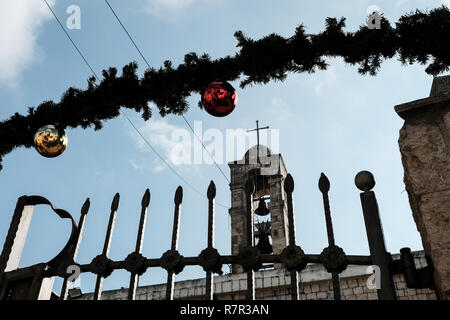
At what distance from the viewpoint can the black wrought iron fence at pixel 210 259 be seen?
1848 millimetres

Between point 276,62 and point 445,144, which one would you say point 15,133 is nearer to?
point 276,62

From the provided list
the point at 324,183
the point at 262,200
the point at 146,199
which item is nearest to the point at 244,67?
the point at 324,183

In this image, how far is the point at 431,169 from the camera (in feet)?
6.29

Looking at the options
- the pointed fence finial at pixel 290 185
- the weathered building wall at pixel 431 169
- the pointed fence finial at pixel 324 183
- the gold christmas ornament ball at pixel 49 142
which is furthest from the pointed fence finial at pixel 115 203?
the weathered building wall at pixel 431 169

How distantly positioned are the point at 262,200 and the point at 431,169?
9.45 m

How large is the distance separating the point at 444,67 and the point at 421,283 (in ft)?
4.26

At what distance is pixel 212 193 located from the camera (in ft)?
7.89

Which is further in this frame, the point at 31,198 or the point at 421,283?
the point at 31,198

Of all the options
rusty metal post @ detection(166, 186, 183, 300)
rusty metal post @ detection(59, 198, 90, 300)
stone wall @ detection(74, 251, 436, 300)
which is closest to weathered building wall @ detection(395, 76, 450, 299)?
rusty metal post @ detection(166, 186, 183, 300)

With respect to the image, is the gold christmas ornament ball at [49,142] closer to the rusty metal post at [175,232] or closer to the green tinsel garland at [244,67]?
the green tinsel garland at [244,67]

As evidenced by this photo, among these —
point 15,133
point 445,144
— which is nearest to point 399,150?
point 445,144
